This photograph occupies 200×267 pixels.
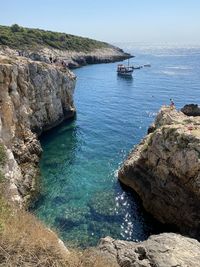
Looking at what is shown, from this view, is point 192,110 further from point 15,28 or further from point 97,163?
point 15,28

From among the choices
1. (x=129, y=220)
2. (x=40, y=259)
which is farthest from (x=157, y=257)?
(x=129, y=220)

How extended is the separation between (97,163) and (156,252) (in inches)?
914

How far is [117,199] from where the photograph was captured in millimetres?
32906

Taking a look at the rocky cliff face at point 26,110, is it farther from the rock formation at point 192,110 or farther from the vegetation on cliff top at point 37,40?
the vegetation on cliff top at point 37,40

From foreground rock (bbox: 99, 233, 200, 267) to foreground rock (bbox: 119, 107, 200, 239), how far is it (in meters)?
8.19

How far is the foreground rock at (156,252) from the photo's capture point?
17297 millimetres

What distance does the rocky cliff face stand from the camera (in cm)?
3222

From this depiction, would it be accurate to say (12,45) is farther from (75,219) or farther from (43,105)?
(75,219)

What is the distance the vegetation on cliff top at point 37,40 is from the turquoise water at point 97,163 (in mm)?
52458

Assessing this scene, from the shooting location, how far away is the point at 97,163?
40906 mm

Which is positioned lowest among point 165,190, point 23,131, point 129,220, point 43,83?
point 129,220

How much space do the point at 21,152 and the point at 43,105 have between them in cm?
1451

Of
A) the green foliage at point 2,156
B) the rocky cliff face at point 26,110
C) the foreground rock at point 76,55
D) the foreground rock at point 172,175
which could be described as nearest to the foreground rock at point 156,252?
the foreground rock at point 172,175

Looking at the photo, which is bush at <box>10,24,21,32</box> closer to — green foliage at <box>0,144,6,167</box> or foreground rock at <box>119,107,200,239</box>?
foreground rock at <box>119,107,200,239</box>
